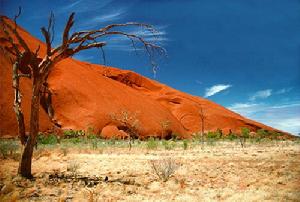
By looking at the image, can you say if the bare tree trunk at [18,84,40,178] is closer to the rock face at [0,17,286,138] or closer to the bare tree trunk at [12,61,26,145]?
the bare tree trunk at [12,61,26,145]

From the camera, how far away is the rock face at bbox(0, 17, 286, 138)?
44.0 metres

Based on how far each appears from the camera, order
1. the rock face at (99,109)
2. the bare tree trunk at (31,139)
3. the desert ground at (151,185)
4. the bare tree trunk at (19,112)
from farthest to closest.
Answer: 1. the rock face at (99,109)
2. the bare tree trunk at (19,112)
3. the bare tree trunk at (31,139)
4. the desert ground at (151,185)

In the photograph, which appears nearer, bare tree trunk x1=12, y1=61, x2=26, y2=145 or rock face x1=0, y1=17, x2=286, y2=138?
bare tree trunk x1=12, y1=61, x2=26, y2=145

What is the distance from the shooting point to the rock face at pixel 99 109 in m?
44.0

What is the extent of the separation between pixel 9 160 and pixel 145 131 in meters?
43.4

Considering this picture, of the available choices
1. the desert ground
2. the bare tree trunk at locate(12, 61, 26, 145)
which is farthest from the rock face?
the bare tree trunk at locate(12, 61, 26, 145)

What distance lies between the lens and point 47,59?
32.3 ft

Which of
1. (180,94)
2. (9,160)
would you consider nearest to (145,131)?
(180,94)

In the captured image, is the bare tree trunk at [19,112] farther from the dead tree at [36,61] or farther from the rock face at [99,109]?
the rock face at [99,109]

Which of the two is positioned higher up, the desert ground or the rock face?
the rock face

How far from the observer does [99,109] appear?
53.3 metres

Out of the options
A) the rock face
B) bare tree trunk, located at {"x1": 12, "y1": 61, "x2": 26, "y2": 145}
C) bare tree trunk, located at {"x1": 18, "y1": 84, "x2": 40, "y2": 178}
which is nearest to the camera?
bare tree trunk, located at {"x1": 18, "y1": 84, "x2": 40, "y2": 178}

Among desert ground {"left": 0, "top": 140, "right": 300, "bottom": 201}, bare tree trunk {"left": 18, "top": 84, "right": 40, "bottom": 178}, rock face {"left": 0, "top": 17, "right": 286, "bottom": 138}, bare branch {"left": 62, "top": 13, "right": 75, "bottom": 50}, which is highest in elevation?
rock face {"left": 0, "top": 17, "right": 286, "bottom": 138}

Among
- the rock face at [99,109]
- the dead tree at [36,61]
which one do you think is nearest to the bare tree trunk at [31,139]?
the dead tree at [36,61]
